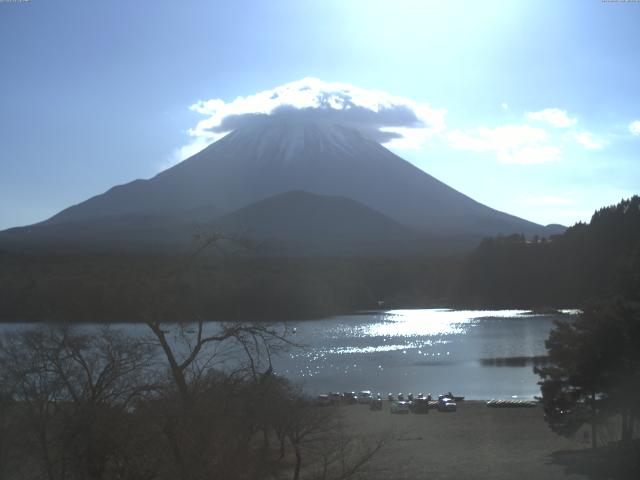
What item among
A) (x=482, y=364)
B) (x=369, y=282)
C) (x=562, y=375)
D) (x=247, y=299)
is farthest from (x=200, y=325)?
(x=369, y=282)

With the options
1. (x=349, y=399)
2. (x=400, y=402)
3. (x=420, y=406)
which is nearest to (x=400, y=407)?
(x=420, y=406)

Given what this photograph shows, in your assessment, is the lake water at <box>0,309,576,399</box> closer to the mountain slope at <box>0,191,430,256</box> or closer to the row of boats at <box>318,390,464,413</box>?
the row of boats at <box>318,390,464,413</box>

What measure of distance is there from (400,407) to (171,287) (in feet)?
42.3

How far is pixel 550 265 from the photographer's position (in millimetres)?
56000

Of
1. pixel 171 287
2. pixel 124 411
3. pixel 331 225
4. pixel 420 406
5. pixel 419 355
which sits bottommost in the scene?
pixel 420 406

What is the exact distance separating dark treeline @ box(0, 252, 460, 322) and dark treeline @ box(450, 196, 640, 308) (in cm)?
892

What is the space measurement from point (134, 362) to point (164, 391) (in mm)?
323

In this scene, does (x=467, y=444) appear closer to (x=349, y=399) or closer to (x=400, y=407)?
(x=400, y=407)

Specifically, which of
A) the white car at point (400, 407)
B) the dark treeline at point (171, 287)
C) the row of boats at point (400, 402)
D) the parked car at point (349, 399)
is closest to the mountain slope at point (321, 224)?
the dark treeline at point (171, 287)

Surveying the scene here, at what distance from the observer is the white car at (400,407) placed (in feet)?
A: 56.3

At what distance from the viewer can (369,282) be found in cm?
5797

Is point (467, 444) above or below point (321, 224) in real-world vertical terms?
below

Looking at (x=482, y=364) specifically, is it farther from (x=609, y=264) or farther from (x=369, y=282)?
(x=369, y=282)

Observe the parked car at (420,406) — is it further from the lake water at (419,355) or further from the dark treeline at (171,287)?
the dark treeline at (171,287)
